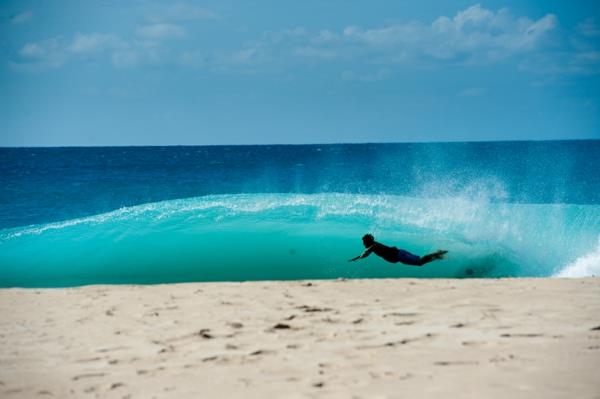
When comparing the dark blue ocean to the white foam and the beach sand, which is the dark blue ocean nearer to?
the white foam

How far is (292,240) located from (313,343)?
10.8 meters

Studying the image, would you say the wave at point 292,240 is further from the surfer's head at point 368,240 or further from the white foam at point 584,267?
the surfer's head at point 368,240

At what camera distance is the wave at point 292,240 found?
1422 cm

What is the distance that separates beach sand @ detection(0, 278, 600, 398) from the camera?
461 cm

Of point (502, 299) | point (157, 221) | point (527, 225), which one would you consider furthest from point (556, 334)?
point (157, 221)

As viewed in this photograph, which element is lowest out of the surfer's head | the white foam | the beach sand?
the beach sand

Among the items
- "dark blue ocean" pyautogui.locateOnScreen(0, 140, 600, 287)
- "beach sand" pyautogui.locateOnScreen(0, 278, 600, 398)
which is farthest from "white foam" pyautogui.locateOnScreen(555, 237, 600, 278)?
"beach sand" pyautogui.locateOnScreen(0, 278, 600, 398)

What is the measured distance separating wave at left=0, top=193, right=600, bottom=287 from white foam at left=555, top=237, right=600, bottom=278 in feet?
0.09

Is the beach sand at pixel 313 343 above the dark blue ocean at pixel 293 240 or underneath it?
underneath

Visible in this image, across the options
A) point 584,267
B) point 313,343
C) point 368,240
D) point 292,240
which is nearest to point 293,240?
point 292,240

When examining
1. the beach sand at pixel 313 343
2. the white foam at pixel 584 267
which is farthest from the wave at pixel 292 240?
the beach sand at pixel 313 343

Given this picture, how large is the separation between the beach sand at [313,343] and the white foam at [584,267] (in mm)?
4412

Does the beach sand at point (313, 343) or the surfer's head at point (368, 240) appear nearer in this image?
the beach sand at point (313, 343)

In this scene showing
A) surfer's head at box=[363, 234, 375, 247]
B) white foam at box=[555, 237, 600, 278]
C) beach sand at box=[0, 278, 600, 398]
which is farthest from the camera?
white foam at box=[555, 237, 600, 278]
